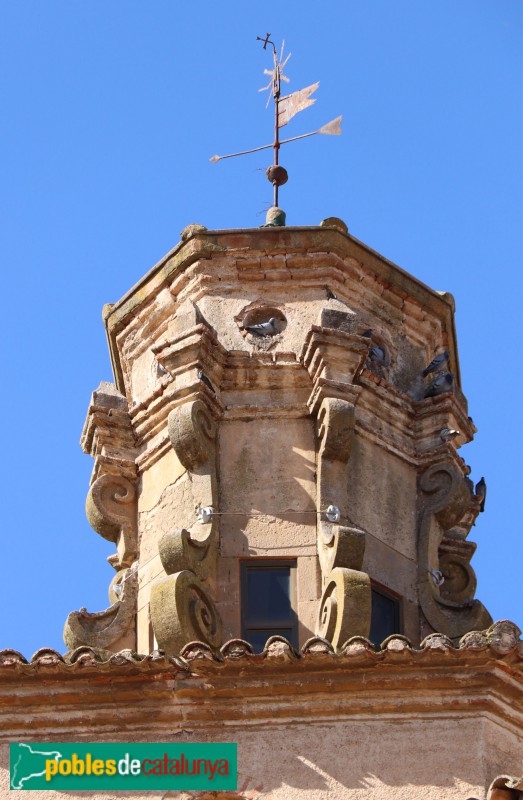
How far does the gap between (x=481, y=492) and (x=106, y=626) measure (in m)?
3.86

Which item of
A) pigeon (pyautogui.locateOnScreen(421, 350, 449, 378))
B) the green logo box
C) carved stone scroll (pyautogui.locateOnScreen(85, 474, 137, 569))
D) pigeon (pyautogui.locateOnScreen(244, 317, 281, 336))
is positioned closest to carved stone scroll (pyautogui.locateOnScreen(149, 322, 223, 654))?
pigeon (pyautogui.locateOnScreen(244, 317, 281, 336))

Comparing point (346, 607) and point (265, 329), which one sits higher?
point (265, 329)

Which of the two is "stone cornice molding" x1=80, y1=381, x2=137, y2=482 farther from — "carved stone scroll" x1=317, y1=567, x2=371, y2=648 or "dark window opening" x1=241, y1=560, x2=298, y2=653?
"carved stone scroll" x1=317, y1=567, x2=371, y2=648

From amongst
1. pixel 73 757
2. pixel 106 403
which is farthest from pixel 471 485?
pixel 73 757

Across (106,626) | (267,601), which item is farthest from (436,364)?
(106,626)

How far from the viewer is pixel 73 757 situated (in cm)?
2058

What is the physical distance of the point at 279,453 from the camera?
2291cm

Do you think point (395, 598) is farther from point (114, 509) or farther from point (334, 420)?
point (114, 509)

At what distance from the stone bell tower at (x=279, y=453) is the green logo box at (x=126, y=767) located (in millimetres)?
999

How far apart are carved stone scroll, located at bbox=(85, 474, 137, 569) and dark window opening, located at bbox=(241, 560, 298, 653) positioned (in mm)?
1379

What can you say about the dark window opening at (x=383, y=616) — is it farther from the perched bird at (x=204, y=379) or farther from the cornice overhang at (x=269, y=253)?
the cornice overhang at (x=269, y=253)

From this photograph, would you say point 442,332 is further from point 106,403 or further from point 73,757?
point 73,757

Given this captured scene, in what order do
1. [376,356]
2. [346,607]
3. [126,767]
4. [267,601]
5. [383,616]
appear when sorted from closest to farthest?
[126,767] → [346,607] → [267,601] → [383,616] → [376,356]

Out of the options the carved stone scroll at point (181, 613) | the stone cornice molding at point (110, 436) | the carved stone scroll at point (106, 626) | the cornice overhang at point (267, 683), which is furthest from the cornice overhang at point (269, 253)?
the cornice overhang at point (267, 683)
